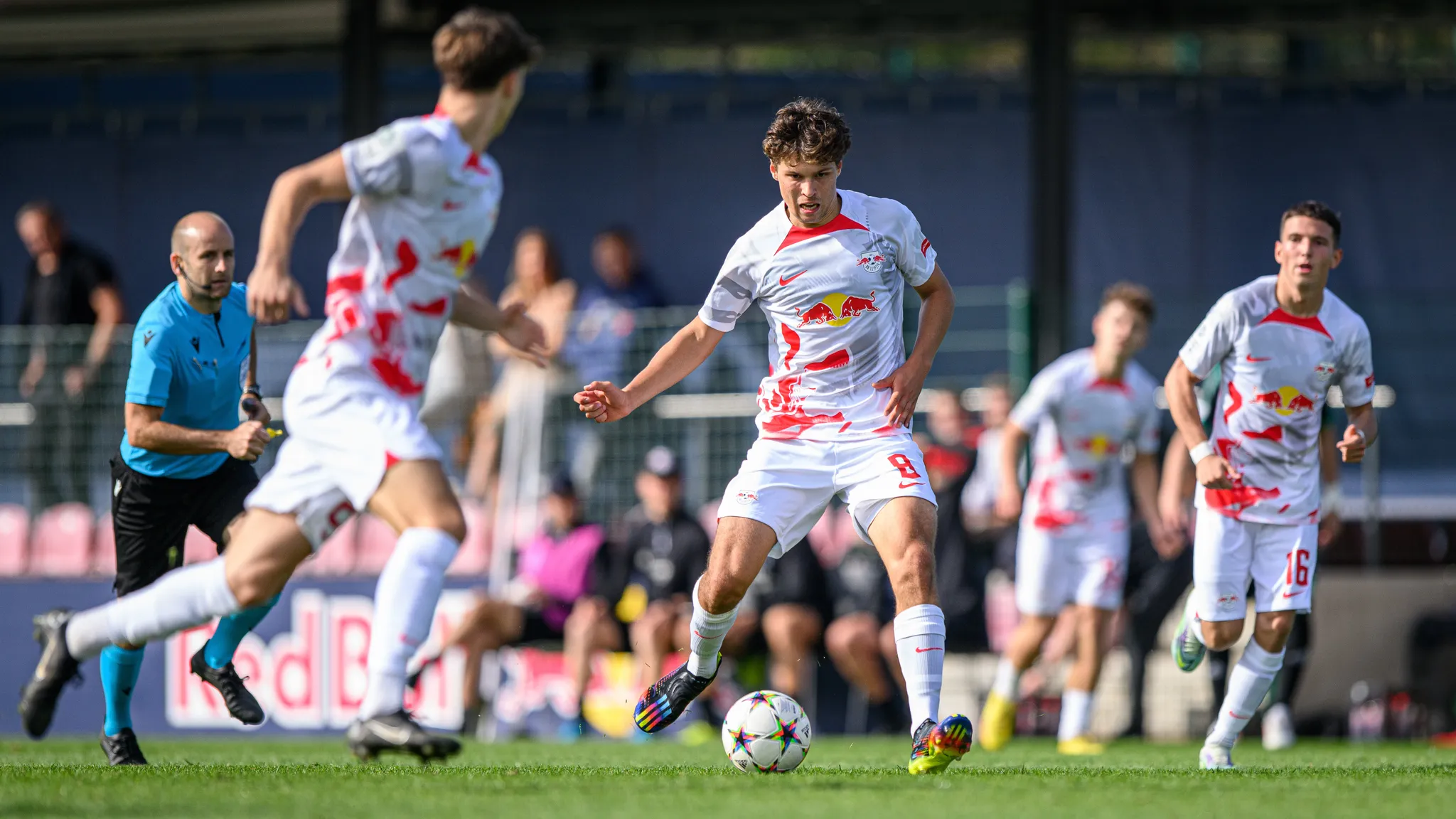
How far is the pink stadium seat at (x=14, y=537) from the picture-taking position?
13.4m

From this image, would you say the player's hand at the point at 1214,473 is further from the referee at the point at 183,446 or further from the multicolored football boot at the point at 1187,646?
the referee at the point at 183,446

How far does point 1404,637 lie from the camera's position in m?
Answer: 12.2

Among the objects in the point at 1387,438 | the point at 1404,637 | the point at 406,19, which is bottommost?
A: the point at 1404,637

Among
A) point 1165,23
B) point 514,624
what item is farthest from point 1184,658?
point 1165,23

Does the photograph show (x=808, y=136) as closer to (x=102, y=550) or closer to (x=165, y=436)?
(x=165, y=436)

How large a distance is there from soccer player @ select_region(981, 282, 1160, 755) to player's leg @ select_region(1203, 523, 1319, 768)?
2986 mm

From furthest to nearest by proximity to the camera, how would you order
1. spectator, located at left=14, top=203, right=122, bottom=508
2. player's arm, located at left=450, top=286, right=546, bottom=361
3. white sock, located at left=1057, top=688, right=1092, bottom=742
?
spectator, located at left=14, top=203, right=122, bottom=508
white sock, located at left=1057, top=688, right=1092, bottom=742
player's arm, located at left=450, top=286, right=546, bottom=361

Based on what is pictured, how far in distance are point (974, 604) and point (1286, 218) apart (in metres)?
5.10

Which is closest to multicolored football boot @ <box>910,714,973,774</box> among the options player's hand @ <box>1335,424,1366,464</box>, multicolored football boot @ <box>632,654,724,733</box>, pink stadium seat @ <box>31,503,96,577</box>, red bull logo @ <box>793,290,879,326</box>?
multicolored football boot @ <box>632,654,724,733</box>

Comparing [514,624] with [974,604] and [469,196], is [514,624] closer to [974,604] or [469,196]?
[974,604]

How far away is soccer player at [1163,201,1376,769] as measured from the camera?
7254 mm

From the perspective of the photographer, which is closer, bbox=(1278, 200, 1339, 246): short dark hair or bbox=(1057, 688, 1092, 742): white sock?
bbox=(1278, 200, 1339, 246): short dark hair

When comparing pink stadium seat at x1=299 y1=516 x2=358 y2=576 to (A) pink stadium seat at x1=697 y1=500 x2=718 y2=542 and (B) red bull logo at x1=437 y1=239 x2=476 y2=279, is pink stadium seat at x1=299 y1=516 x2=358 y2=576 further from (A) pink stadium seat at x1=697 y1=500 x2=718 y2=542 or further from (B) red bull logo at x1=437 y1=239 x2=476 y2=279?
(B) red bull logo at x1=437 y1=239 x2=476 y2=279

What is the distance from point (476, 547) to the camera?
13.1 metres
